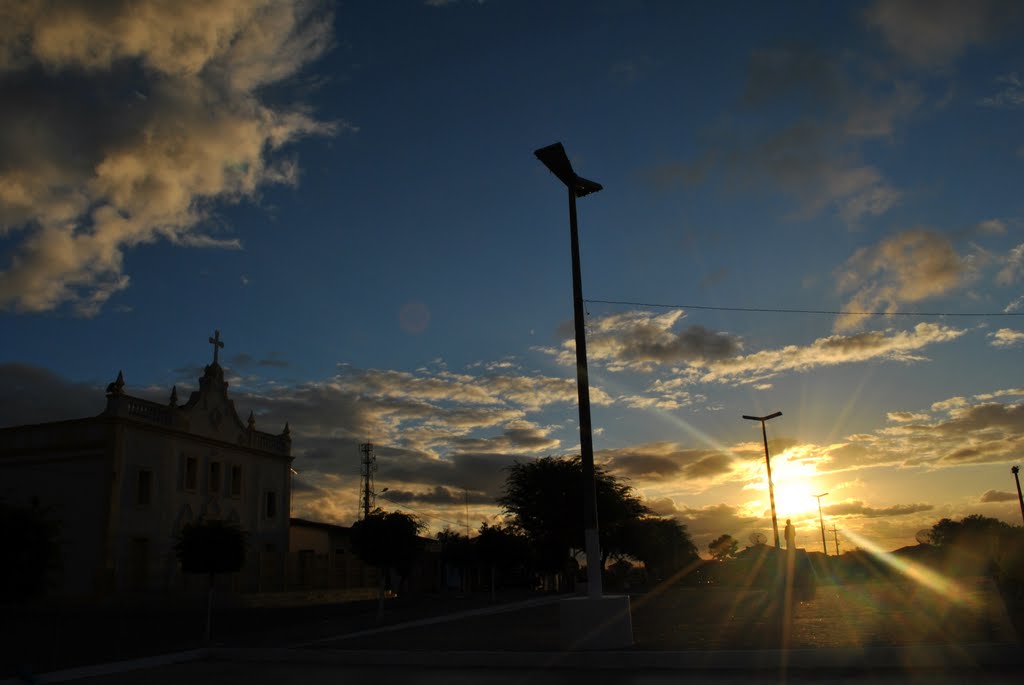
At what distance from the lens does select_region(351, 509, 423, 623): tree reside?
96.8 feet

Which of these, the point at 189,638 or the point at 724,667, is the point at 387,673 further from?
the point at 189,638

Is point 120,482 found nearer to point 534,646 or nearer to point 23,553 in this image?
point 23,553

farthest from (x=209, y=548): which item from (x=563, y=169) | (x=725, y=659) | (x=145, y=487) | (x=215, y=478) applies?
(x=215, y=478)

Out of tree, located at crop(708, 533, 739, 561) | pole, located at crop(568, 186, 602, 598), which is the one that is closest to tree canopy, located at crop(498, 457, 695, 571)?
pole, located at crop(568, 186, 602, 598)

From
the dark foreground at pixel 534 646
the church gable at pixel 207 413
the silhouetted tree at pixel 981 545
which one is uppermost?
the church gable at pixel 207 413

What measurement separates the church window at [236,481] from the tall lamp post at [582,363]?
30.1 metres

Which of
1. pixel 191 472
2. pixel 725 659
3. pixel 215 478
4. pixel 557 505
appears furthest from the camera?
pixel 557 505

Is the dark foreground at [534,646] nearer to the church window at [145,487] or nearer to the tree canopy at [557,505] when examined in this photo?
the church window at [145,487]

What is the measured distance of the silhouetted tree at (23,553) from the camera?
49.8ft

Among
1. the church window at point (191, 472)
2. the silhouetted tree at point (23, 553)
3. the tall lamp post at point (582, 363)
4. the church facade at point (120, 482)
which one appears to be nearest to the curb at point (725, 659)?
the tall lamp post at point (582, 363)

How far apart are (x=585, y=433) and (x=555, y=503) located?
3604 cm

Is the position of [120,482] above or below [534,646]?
above

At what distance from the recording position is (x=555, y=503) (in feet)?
168

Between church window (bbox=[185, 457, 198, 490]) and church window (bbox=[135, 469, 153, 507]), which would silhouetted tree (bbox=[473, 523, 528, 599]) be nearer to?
church window (bbox=[185, 457, 198, 490])
